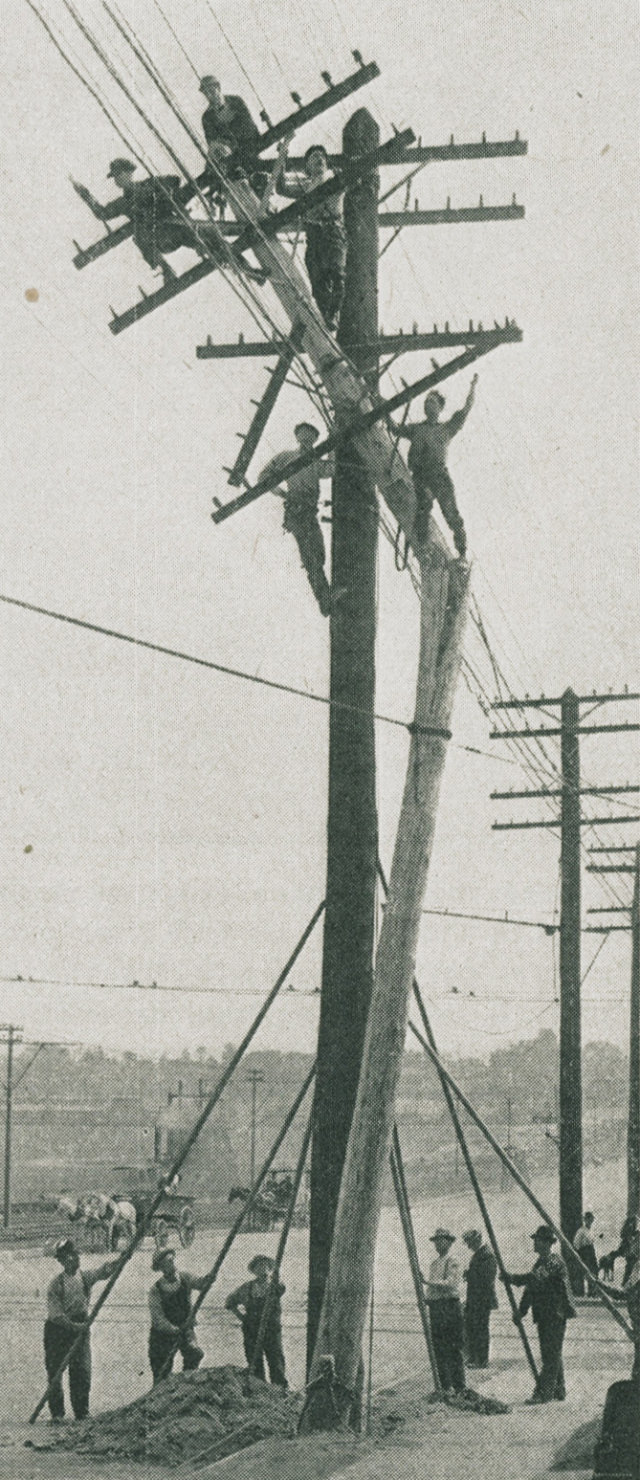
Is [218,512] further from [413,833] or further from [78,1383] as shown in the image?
[78,1383]

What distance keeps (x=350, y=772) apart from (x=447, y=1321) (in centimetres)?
442

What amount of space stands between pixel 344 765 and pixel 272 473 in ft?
6.75

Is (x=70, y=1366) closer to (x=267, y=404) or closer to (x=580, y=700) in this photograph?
(x=267, y=404)

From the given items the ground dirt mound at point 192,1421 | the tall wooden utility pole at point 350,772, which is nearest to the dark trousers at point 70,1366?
the ground dirt mound at point 192,1421

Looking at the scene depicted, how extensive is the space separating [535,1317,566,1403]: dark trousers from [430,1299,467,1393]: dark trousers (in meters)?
0.60

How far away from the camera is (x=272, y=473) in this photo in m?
10.6

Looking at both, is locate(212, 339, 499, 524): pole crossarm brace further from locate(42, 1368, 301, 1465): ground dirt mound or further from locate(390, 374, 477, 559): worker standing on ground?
locate(42, 1368, 301, 1465): ground dirt mound

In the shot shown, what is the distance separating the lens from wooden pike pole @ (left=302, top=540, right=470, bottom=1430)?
996 centimetres

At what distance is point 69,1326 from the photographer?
11984mm

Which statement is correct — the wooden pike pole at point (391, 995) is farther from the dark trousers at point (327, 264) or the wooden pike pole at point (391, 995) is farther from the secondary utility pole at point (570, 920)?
the secondary utility pole at point (570, 920)

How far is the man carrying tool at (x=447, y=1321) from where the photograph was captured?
12477 mm

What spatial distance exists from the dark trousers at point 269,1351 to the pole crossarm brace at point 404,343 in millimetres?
6852

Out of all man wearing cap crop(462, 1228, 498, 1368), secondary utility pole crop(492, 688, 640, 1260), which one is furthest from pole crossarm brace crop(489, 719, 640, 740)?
man wearing cap crop(462, 1228, 498, 1368)

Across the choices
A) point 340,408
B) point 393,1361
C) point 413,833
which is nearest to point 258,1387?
point 413,833
